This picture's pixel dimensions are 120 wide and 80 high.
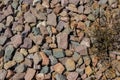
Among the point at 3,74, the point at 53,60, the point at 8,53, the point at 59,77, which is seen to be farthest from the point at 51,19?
the point at 3,74

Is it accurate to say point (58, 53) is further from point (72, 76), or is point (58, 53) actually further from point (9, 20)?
point (9, 20)

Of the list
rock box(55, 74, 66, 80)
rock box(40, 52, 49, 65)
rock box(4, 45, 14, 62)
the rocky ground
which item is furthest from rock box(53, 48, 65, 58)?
rock box(4, 45, 14, 62)

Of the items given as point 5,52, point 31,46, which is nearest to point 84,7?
point 31,46

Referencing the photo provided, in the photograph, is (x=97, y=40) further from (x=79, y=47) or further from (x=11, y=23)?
(x=11, y=23)

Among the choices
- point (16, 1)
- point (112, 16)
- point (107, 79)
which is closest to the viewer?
point (107, 79)

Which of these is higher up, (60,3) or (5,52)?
(60,3)

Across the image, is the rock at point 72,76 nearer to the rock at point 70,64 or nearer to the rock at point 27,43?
the rock at point 70,64

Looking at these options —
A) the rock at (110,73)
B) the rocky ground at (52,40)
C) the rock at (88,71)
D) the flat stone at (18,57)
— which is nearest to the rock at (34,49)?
the rocky ground at (52,40)
